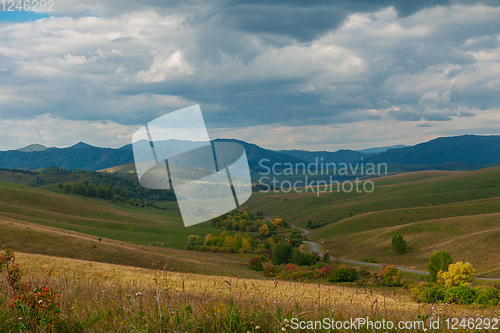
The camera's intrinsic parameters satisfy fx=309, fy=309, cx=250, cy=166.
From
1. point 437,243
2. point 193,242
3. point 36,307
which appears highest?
point 36,307

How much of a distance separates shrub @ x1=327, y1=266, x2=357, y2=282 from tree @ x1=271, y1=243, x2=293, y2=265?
30521 millimetres

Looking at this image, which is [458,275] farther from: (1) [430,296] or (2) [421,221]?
(2) [421,221]

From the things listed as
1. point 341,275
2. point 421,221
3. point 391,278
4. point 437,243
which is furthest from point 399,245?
point 341,275

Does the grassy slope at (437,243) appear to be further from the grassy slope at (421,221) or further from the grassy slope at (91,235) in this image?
the grassy slope at (91,235)

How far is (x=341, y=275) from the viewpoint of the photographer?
56.3m

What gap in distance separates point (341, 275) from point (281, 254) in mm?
32375

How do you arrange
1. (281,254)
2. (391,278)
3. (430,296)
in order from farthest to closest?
(281,254) < (391,278) < (430,296)

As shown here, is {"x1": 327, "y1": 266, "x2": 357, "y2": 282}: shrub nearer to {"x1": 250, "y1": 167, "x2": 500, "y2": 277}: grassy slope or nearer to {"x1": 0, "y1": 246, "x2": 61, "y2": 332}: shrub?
{"x1": 250, "y1": 167, "x2": 500, "y2": 277}: grassy slope

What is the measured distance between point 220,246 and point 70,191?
429 feet

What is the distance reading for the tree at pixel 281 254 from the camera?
86688mm

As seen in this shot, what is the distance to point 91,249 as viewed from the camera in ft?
127

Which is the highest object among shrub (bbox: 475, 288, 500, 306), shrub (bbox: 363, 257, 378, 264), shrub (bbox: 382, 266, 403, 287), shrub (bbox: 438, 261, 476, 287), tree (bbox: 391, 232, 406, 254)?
shrub (bbox: 475, 288, 500, 306)

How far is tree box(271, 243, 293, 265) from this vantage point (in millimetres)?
86688

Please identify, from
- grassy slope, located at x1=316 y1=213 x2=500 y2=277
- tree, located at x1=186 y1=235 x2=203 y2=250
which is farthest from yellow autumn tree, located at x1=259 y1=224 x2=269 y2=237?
tree, located at x1=186 y1=235 x2=203 y2=250
